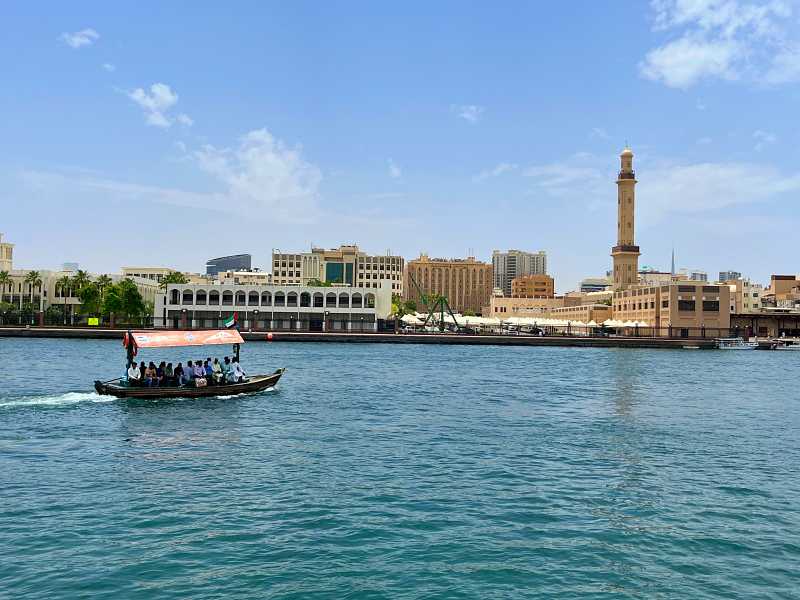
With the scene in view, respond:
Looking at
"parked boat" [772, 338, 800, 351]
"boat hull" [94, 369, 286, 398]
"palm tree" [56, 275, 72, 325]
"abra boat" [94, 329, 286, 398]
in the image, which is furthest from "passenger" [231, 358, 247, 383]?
"parked boat" [772, 338, 800, 351]

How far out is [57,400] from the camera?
39.1 meters

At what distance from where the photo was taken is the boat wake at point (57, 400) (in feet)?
125

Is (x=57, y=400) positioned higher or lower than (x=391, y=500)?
higher

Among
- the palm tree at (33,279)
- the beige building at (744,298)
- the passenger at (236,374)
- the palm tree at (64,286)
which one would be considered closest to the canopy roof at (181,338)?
the passenger at (236,374)

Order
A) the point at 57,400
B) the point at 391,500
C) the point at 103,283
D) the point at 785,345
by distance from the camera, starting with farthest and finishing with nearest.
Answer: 1. the point at 103,283
2. the point at 785,345
3. the point at 57,400
4. the point at 391,500

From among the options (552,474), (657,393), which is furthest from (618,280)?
(552,474)

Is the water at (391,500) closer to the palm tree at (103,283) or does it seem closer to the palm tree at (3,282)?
the palm tree at (103,283)

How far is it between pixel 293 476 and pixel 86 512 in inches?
260

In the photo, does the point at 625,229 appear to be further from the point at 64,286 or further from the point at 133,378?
the point at 133,378

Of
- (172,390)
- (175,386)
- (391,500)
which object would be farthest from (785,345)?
(391,500)

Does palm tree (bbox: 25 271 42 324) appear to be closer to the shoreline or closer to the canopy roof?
the shoreline

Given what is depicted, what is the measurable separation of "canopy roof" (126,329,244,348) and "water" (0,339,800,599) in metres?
3.97

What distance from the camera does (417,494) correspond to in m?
21.6

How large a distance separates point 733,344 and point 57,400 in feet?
407
